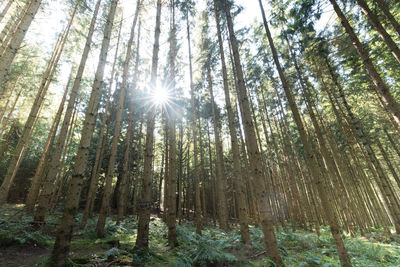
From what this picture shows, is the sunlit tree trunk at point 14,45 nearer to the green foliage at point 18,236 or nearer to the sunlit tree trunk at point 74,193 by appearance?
the sunlit tree trunk at point 74,193

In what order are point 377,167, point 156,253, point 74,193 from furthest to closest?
point 377,167, point 156,253, point 74,193

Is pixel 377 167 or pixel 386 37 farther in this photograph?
pixel 377 167

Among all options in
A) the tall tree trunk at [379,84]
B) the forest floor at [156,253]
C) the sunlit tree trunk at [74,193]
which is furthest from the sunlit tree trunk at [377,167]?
the sunlit tree trunk at [74,193]

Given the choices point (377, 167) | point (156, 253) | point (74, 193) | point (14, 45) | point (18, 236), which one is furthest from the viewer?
point (377, 167)

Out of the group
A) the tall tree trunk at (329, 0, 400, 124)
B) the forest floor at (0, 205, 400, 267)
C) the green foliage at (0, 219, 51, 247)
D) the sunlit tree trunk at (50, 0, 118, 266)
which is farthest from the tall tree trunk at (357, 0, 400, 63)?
the green foliage at (0, 219, 51, 247)

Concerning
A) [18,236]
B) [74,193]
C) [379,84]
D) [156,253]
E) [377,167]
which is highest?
[379,84]

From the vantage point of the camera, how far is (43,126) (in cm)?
1788

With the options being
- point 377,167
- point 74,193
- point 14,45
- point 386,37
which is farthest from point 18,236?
point 377,167

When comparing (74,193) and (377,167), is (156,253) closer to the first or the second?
(74,193)

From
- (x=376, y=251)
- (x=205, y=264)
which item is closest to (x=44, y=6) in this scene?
(x=205, y=264)

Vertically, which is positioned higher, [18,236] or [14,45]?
[14,45]

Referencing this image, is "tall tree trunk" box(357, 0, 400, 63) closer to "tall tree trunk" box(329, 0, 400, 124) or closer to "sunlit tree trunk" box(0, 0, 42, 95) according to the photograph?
"tall tree trunk" box(329, 0, 400, 124)

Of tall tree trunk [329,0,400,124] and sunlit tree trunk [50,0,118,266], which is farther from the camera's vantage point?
tall tree trunk [329,0,400,124]

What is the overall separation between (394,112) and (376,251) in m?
5.13
